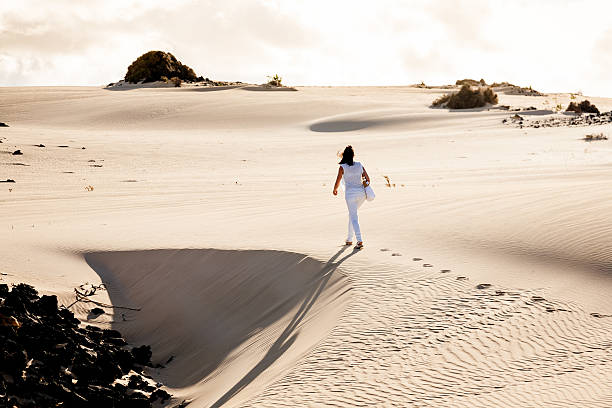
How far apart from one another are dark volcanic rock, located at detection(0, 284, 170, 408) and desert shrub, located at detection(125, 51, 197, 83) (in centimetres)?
3880

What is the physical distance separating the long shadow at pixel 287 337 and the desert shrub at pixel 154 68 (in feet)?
125

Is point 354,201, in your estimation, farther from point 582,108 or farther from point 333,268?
point 582,108

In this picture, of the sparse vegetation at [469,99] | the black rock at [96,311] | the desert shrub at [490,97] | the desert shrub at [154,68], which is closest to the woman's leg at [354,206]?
the black rock at [96,311]

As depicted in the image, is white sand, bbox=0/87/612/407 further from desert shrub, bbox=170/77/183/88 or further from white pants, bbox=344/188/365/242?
desert shrub, bbox=170/77/183/88

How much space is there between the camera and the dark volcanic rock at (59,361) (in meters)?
5.49

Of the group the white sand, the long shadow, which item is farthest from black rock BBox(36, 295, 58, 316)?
the long shadow

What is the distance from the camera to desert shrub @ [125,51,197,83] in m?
44.6

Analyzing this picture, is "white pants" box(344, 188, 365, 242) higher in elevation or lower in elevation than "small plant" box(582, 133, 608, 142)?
lower

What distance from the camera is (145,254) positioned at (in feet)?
32.1

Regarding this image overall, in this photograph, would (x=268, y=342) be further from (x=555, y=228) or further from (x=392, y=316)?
(x=555, y=228)

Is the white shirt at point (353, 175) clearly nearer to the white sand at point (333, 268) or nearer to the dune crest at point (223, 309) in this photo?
the white sand at point (333, 268)

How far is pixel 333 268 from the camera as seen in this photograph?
8.05 meters

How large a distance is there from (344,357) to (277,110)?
28.2m

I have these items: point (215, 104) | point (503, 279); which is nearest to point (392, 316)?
point (503, 279)
